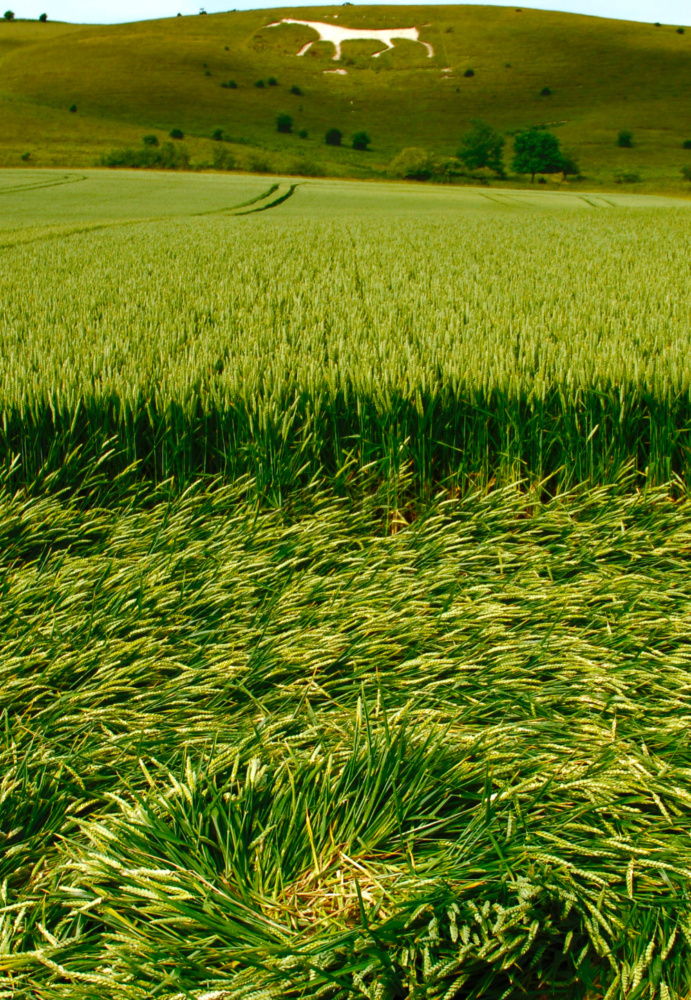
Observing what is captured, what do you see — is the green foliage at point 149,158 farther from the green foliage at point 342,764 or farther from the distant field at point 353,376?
the green foliage at point 342,764

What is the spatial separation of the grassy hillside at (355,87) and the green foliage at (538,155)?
2.52m

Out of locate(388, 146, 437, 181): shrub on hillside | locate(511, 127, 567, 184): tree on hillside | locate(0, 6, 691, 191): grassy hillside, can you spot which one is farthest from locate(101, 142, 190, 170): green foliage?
locate(511, 127, 567, 184): tree on hillside

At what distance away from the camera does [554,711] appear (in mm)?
1206

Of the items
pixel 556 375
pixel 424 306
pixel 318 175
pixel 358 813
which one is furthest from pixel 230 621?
pixel 318 175

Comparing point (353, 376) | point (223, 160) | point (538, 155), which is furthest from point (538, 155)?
point (353, 376)

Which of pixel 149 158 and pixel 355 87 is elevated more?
pixel 355 87

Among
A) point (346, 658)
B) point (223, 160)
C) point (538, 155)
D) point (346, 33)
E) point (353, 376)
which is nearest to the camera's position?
point (346, 658)

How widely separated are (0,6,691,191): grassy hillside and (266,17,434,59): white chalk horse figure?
1.46 metres

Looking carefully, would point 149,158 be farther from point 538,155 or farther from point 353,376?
point 353,376

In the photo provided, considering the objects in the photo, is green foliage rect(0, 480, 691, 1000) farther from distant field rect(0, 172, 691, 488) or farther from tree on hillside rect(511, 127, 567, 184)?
tree on hillside rect(511, 127, 567, 184)

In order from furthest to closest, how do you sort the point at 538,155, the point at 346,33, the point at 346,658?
the point at 346,33, the point at 538,155, the point at 346,658

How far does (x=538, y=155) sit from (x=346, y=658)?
4708 centimetres

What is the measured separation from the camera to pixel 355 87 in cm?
6475

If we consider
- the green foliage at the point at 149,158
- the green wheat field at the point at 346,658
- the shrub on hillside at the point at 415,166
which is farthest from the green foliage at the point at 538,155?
the green wheat field at the point at 346,658
